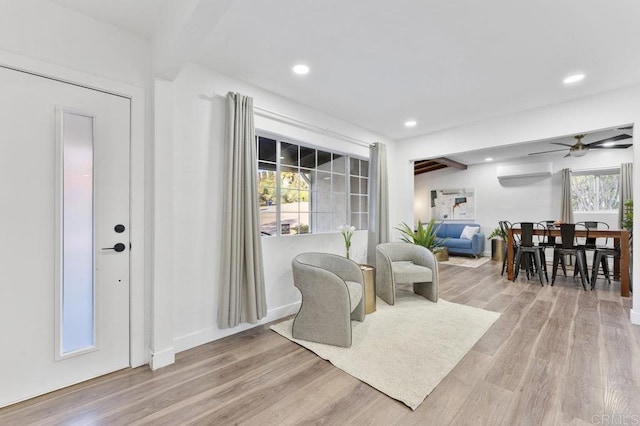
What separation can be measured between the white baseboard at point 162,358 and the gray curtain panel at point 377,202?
118 inches

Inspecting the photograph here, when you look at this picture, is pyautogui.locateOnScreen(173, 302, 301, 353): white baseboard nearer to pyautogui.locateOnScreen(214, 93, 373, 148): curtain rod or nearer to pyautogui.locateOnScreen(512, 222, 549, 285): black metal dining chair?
pyautogui.locateOnScreen(214, 93, 373, 148): curtain rod

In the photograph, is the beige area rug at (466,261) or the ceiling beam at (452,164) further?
the ceiling beam at (452,164)

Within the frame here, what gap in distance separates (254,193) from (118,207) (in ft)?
3.63

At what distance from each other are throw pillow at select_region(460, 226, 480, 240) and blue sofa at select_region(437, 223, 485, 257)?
0.09 metres

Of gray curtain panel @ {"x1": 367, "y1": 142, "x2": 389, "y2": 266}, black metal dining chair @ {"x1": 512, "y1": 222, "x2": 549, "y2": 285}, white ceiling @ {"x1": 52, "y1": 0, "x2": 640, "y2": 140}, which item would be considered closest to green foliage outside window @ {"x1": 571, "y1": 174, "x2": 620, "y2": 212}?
black metal dining chair @ {"x1": 512, "y1": 222, "x2": 549, "y2": 285}

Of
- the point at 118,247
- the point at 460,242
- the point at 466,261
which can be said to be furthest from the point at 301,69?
the point at 460,242

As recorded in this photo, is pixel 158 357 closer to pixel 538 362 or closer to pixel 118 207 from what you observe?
pixel 118 207

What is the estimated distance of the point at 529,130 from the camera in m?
3.71

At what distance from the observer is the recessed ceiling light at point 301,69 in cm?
264

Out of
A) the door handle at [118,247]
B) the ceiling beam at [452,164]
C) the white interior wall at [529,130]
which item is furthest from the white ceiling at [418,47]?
the ceiling beam at [452,164]

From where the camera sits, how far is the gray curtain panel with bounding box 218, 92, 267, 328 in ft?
8.50

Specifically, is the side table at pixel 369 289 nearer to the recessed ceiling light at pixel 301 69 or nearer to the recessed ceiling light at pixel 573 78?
the recessed ceiling light at pixel 301 69

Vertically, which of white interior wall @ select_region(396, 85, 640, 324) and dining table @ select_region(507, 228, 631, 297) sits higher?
white interior wall @ select_region(396, 85, 640, 324)

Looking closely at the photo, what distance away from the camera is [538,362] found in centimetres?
219
